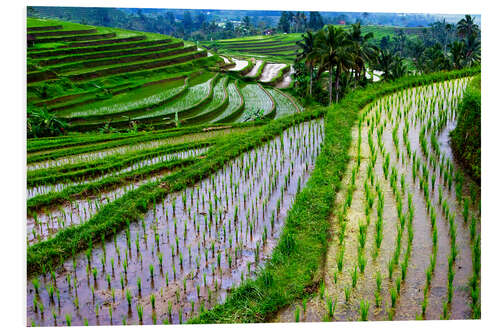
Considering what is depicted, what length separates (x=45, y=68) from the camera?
52.5 feet

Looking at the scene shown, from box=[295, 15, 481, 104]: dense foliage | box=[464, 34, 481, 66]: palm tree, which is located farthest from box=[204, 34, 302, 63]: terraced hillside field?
box=[464, 34, 481, 66]: palm tree

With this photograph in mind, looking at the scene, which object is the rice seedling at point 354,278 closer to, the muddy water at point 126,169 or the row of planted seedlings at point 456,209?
the row of planted seedlings at point 456,209

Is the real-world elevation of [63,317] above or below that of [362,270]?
below

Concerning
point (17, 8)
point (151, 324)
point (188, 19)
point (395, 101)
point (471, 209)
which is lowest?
point (151, 324)

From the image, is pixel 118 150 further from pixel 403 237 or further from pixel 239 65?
pixel 239 65

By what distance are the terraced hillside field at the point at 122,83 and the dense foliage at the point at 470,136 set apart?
902 cm

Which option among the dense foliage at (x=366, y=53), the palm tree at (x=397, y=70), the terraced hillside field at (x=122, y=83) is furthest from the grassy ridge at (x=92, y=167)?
the palm tree at (x=397, y=70)

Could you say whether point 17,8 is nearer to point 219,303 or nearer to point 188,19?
point 219,303

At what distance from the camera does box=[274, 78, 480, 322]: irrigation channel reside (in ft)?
13.1

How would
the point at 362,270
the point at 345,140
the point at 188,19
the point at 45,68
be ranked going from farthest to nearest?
the point at 188,19, the point at 45,68, the point at 345,140, the point at 362,270

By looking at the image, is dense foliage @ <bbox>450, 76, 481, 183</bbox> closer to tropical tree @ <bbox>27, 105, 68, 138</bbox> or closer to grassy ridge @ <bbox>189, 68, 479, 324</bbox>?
grassy ridge @ <bbox>189, 68, 479, 324</bbox>

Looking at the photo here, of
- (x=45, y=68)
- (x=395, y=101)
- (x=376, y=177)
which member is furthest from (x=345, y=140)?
(x=45, y=68)

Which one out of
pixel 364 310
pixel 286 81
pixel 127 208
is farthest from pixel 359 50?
pixel 364 310

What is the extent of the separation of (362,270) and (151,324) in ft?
6.49
